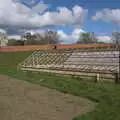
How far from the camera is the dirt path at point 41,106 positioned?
370 inches

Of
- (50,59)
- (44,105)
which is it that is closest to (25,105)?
(44,105)

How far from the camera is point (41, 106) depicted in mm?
10922

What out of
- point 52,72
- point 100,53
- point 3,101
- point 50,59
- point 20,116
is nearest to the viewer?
point 20,116

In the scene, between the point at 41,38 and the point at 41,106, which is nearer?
the point at 41,106

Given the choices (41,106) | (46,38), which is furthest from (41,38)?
(41,106)

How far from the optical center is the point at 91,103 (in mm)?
11336

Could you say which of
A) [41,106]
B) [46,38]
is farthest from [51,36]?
[41,106]

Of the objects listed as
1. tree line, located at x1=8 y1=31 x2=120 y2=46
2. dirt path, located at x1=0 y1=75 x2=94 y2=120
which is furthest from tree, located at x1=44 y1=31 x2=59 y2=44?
dirt path, located at x1=0 y1=75 x2=94 y2=120

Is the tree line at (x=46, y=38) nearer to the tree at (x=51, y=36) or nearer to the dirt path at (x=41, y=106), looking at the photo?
the tree at (x=51, y=36)

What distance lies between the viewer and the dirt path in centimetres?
939

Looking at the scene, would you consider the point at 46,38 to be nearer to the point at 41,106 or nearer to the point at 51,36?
the point at 51,36

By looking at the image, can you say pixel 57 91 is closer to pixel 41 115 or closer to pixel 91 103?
pixel 91 103

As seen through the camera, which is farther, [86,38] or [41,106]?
[86,38]

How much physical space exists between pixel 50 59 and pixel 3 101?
18.3 meters
